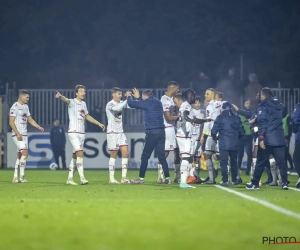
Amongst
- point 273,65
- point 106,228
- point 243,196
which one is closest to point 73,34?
point 273,65

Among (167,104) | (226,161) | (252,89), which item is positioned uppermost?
(252,89)

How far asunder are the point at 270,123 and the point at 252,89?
58.8 feet

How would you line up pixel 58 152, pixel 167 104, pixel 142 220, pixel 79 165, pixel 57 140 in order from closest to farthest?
pixel 142 220 → pixel 79 165 → pixel 167 104 → pixel 57 140 → pixel 58 152

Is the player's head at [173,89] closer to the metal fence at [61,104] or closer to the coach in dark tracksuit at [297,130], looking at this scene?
the coach in dark tracksuit at [297,130]

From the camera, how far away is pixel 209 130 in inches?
822

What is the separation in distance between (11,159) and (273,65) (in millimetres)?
14110

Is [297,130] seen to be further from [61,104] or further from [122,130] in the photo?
[61,104]

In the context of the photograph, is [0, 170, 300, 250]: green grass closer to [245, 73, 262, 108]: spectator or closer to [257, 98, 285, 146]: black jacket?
[257, 98, 285, 146]: black jacket

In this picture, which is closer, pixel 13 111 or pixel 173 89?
pixel 173 89

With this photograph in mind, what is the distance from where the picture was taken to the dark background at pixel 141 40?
131 ft

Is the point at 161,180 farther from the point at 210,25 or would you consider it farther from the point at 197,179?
the point at 210,25

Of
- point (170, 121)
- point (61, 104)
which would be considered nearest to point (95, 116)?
point (61, 104)

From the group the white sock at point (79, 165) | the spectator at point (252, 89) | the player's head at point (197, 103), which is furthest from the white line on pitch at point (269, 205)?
the spectator at point (252, 89)

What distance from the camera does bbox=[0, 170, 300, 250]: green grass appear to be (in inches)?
350
